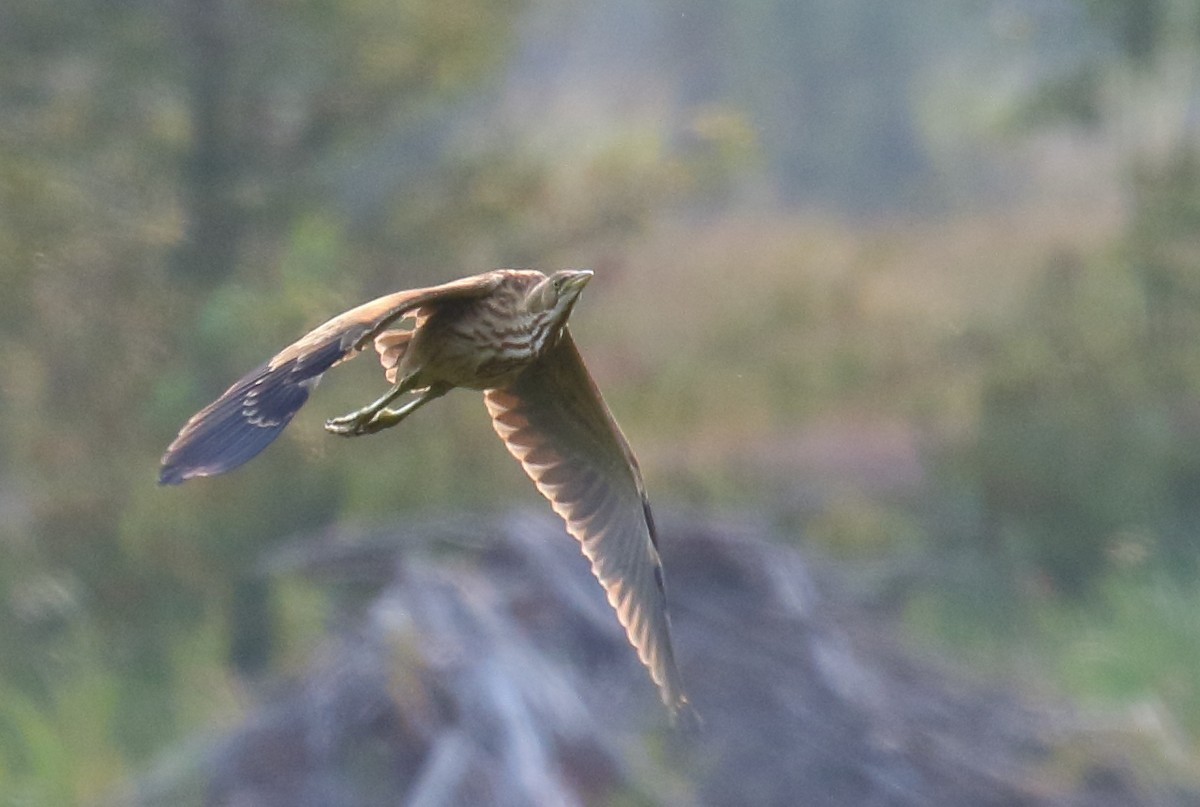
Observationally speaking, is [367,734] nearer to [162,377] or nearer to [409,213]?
[162,377]

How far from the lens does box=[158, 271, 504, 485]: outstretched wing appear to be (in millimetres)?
2150

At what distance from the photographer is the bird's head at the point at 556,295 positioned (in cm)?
278

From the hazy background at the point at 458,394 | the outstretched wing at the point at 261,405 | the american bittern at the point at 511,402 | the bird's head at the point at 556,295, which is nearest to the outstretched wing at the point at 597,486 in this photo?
the american bittern at the point at 511,402

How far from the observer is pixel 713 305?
10406 millimetres

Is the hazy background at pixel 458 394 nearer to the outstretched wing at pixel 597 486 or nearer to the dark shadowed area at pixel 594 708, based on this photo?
the dark shadowed area at pixel 594 708

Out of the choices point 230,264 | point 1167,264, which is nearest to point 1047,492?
point 1167,264

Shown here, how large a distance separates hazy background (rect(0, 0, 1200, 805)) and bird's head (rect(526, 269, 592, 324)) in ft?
10.0

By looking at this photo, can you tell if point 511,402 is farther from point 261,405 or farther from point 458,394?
point 458,394

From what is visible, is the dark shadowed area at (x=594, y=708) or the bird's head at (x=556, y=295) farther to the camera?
the dark shadowed area at (x=594, y=708)

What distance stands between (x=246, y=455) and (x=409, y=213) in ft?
17.9

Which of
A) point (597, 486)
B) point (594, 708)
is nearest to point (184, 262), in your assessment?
point (594, 708)

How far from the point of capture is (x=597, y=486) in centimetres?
339

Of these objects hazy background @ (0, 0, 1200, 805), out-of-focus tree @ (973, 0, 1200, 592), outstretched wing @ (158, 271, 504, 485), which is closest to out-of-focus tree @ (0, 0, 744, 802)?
hazy background @ (0, 0, 1200, 805)

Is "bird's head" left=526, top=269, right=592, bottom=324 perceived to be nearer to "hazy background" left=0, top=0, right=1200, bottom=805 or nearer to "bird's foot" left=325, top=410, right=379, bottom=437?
"bird's foot" left=325, top=410, right=379, bottom=437
